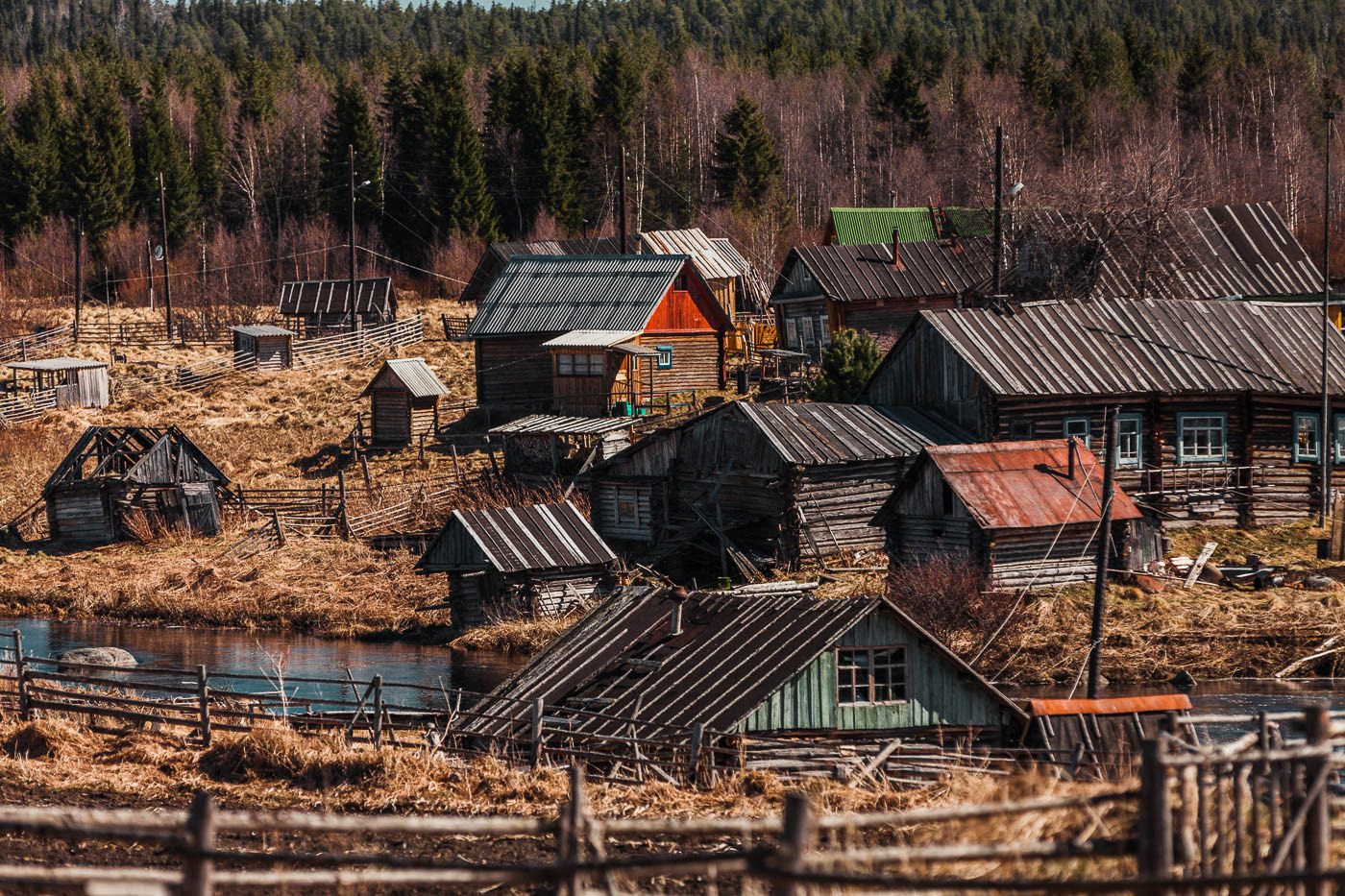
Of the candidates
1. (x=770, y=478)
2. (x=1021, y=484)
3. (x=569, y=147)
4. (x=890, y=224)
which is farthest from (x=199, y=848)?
(x=569, y=147)

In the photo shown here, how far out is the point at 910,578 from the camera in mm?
32344

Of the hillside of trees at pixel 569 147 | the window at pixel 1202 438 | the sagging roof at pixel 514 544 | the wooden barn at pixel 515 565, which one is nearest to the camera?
the sagging roof at pixel 514 544

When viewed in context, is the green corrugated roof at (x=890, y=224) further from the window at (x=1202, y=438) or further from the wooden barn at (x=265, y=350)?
the window at (x=1202, y=438)

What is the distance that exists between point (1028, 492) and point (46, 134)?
72375 millimetres

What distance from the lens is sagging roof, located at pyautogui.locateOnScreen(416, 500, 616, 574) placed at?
34406 millimetres

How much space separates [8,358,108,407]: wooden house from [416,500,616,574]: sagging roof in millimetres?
28251

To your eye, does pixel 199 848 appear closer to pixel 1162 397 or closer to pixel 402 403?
pixel 1162 397

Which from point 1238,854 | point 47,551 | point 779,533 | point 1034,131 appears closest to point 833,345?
point 779,533

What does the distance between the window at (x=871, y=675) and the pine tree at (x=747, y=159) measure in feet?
223

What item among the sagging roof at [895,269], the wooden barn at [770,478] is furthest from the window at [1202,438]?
the sagging roof at [895,269]

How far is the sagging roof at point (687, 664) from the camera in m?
20.8

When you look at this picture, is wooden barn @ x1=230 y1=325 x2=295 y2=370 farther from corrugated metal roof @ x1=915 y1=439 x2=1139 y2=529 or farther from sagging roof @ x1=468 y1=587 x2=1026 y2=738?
sagging roof @ x1=468 y1=587 x2=1026 y2=738

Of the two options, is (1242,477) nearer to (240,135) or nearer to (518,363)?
(518,363)

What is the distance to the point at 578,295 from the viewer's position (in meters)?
56.2
